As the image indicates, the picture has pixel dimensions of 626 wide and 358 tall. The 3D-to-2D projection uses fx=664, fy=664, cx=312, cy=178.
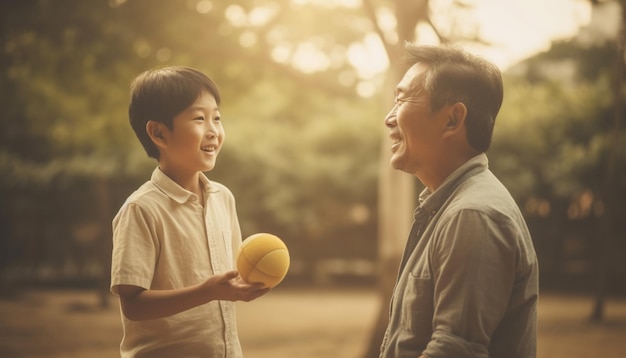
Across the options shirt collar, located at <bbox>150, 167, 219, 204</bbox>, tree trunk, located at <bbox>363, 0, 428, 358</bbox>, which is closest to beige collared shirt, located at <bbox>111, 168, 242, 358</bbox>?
shirt collar, located at <bbox>150, 167, 219, 204</bbox>

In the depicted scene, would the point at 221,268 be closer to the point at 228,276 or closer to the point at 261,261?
the point at 261,261

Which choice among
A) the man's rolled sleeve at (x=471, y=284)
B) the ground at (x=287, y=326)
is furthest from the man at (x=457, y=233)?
the ground at (x=287, y=326)

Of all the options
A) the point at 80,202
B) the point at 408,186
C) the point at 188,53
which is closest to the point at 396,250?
the point at 408,186

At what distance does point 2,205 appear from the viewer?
1650 centimetres

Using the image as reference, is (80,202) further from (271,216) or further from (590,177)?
(590,177)

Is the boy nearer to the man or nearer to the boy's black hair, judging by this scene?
the boy's black hair

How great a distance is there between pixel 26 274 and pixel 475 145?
16.5 metres

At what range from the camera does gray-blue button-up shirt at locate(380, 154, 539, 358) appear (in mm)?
1795

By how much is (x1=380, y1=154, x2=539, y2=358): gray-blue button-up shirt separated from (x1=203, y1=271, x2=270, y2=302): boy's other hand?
51 centimetres

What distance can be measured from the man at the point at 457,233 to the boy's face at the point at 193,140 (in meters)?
0.71

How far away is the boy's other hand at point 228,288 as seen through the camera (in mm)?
2217

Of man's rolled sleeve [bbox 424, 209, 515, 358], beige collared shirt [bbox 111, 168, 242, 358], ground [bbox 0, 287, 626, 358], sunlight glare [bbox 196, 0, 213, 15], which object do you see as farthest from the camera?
ground [bbox 0, 287, 626, 358]

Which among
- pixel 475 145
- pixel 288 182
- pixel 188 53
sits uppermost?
pixel 188 53

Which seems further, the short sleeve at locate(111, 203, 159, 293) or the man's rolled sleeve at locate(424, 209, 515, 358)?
the short sleeve at locate(111, 203, 159, 293)
